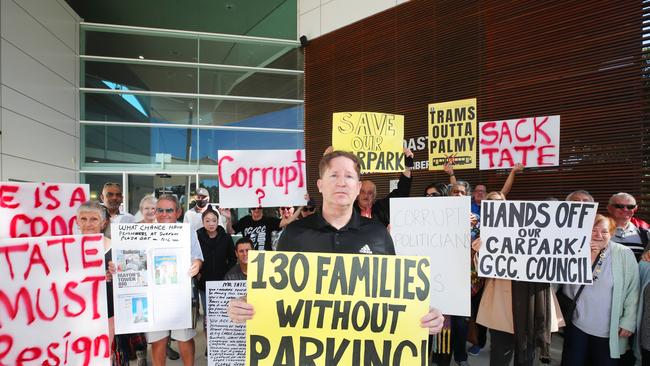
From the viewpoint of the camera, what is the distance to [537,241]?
2.90 m

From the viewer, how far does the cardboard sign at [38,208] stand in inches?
119

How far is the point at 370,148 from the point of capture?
170 inches

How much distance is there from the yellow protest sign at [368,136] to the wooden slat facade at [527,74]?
320cm

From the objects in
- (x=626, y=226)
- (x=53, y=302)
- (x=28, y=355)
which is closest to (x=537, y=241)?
(x=626, y=226)

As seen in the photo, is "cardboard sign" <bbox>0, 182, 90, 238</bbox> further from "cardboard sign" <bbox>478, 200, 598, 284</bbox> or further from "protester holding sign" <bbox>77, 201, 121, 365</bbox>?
"cardboard sign" <bbox>478, 200, 598, 284</bbox>

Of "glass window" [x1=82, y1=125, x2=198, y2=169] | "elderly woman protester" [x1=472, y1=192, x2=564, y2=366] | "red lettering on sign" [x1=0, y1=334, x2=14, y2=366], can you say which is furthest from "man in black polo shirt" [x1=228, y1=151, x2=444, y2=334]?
"glass window" [x1=82, y1=125, x2=198, y2=169]

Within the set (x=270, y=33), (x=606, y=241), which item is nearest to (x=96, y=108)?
(x=270, y=33)

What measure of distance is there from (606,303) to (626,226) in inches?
43.3

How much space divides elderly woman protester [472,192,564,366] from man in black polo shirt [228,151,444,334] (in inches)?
61.6

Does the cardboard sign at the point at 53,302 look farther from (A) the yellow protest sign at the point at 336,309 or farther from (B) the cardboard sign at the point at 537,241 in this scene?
(B) the cardboard sign at the point at 537,241

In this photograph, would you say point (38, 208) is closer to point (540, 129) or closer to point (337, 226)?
point (337, 226)

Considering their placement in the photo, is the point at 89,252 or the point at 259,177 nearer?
the point at 89,252

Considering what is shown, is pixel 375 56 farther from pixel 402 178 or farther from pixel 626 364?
pixel 626 364

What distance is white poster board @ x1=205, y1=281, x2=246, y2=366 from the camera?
327 centimetres
